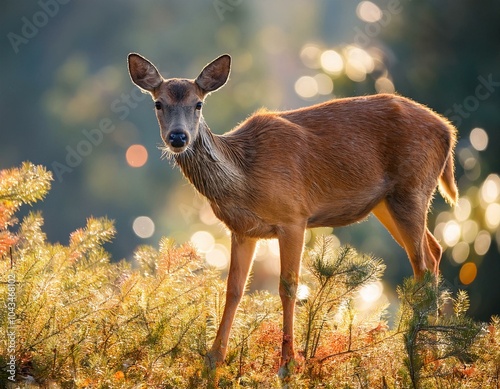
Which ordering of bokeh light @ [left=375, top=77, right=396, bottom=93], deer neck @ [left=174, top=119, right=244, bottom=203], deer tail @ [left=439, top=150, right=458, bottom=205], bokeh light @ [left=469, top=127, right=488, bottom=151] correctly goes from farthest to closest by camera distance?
1. bokeh light @ [left=375, top=77, right=396, bottom=93]
2. bokeh light @ [left=469, top=127, right=488, bottom=151]
3. deer tail @ [left=439, top=150, right=458, bottom=205]
4. deer neck @ [left=174, top=119, right=244, bottom=203]

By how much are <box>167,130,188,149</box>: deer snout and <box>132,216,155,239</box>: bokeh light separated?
68.3 feet

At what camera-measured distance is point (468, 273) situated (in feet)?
43.3

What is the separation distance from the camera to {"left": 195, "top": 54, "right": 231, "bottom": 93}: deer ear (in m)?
7.78

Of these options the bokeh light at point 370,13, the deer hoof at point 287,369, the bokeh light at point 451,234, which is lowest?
the deer hoof at point 287,369

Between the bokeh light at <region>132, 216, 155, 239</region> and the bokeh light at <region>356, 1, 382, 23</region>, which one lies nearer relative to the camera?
the bokeh light at <region>356, 1, 382, 23</region>

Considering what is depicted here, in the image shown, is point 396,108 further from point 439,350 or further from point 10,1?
point 10,1

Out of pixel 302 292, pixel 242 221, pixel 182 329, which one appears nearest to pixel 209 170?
pixel 242 221

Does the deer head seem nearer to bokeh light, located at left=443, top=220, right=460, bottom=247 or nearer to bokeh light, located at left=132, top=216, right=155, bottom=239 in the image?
bokeh light, located at left=443, top=220, right=460, bottom=247

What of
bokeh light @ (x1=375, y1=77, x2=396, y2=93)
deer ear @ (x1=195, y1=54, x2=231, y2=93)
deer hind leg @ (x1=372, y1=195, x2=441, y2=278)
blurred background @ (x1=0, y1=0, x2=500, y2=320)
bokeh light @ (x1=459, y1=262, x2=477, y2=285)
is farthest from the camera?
blurred background @ (x1=0, y1=0, x2=500, y2=320)

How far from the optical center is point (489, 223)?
464 inches

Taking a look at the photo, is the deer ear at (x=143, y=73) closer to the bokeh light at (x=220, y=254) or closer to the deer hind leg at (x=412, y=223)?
the deer hind leg at (x=412, y=223)

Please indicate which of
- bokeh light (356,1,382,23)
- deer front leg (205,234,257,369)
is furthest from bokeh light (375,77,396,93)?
deer front leg (205,234,257,369)

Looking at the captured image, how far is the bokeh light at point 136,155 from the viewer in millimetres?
31750

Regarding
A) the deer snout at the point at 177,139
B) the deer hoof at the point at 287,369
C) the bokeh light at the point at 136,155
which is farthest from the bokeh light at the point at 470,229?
the bokeh light at the point at 136,155
